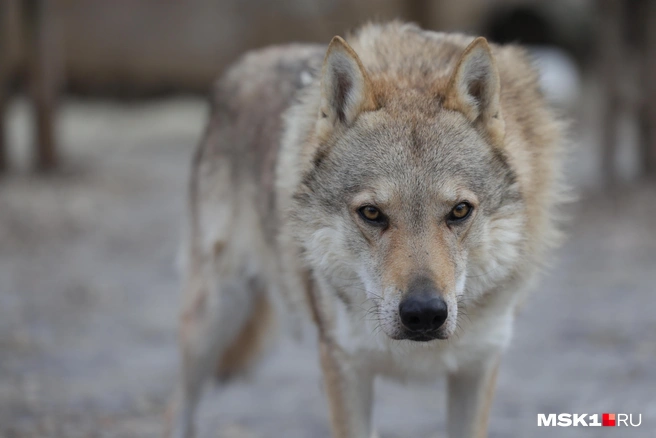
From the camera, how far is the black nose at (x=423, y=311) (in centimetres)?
285

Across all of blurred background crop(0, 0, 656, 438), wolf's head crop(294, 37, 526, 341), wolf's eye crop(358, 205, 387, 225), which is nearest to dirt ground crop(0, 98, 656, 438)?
blurred background crop(0, 0, 656, 438)

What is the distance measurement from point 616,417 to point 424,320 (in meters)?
2.44

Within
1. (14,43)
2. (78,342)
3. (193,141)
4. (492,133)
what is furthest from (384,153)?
(14,43)

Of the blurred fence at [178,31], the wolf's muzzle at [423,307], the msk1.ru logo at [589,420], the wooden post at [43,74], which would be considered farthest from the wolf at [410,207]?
the blurred fence at [178,31]

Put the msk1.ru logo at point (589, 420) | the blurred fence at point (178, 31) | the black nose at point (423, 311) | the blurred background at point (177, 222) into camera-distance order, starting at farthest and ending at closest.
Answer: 1. the blurred fence at point (178, 31)
2. the blurred background at point (177, 222)
3. the msk1.ru logo at point (589, 420)
4. the black nose at point (423, 311)

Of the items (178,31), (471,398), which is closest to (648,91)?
(471,398)

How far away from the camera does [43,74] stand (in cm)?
1030

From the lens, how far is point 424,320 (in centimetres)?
288

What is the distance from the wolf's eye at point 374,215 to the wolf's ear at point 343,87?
405 mm

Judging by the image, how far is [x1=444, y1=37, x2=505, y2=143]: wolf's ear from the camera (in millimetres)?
3150

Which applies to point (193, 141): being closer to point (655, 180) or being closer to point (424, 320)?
point (655, 180)

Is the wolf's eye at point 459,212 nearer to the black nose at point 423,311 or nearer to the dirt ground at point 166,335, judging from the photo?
the black nose at point 423,311

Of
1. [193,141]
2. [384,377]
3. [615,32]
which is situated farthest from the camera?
[193,141]

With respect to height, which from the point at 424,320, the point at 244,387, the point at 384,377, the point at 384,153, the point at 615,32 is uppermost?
the point at 615,32
